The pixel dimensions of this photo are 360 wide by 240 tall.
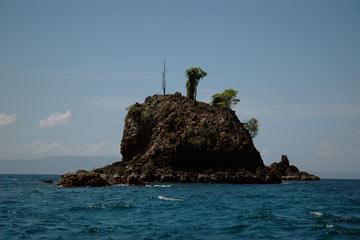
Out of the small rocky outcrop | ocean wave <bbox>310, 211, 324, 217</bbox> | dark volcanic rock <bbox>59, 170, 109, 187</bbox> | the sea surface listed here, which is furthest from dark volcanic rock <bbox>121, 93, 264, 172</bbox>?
ocean wave <bbox>310, 211, 324, 217</bbox>

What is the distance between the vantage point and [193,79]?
126500 mm

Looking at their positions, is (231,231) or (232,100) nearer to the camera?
(231,231)

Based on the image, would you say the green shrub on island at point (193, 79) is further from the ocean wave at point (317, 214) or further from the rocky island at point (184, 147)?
the ocean wave at point (317, 214)

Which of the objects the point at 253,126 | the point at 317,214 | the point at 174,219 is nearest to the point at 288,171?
the point at 253,126

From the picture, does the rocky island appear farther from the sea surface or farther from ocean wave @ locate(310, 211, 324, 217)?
ocean wave @ locate(310, 211, 324, 217)

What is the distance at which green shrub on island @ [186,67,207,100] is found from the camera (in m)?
126

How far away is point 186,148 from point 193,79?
88.6ft

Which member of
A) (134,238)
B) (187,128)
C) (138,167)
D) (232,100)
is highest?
(232,100)

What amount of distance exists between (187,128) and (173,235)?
73.1m

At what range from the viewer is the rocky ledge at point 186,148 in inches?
3976

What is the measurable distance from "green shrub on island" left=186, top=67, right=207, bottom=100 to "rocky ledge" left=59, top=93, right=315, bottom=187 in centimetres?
1013

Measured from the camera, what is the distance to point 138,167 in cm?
10338

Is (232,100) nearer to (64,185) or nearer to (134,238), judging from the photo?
(64,185)

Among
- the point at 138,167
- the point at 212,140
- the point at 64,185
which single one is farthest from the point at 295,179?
the point at 64,185
